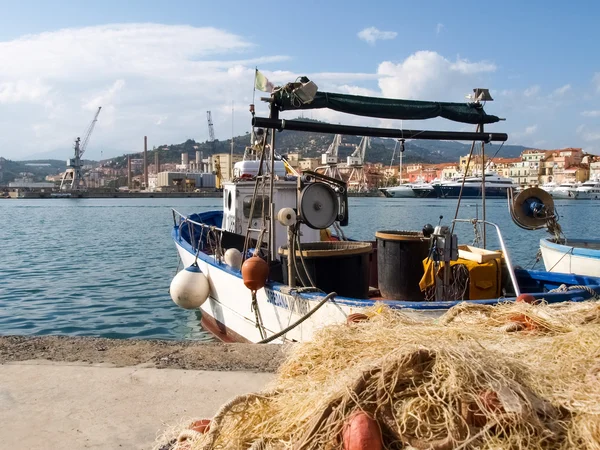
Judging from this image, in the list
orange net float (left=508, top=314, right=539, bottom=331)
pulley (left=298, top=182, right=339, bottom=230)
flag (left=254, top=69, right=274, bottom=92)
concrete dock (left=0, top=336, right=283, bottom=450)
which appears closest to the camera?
concrete dock (left=0, top=336, right=283, bottom=450)

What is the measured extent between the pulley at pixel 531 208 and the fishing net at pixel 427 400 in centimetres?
701

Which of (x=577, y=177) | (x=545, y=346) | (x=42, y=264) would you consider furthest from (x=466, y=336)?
(x=577, y=177)

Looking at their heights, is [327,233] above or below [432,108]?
below

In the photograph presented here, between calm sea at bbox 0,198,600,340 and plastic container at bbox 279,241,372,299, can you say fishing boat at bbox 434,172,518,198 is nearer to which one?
calm sea at bbox 0,198,600,340

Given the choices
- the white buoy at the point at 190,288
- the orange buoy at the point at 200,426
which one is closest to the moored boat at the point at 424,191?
the white buoy at the point at 190,288

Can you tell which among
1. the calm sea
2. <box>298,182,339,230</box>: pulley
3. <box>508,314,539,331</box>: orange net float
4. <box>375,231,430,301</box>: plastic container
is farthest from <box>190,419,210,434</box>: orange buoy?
the calm sea

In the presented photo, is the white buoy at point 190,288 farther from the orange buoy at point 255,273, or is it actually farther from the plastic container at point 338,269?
the plastic container at point 338,269

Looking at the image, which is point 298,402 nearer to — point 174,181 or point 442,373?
point 442,373

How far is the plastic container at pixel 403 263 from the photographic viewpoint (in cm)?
769

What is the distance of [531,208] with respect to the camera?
399 inches

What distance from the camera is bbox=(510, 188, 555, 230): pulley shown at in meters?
10.0

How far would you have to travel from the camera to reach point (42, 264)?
21234 millimetres

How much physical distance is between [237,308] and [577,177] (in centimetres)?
13572

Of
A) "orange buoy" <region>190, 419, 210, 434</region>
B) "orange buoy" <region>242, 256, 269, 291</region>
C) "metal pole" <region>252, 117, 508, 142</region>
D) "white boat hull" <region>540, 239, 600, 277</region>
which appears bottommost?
"white boat hull" <region>540, 239, 600, 277</region>
